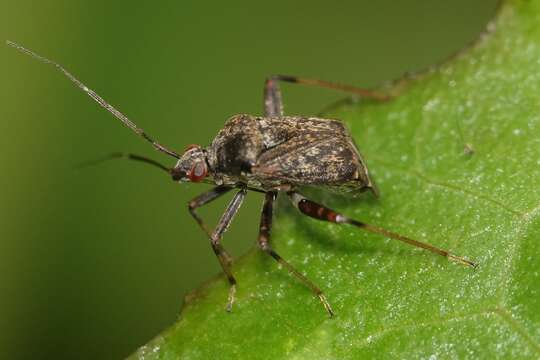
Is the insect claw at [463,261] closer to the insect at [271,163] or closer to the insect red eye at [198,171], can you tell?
the insect at [271,163]

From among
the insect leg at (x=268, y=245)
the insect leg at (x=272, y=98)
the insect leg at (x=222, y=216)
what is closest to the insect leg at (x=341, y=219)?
the insect leg at (x=268, y=245)

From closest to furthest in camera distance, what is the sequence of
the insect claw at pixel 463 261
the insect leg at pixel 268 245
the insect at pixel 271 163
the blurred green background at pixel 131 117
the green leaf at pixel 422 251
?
the green leaf at pixel 422 251 → the insect claw at pixel 463 261 → the insect leg at pixel 268 245 → the insect at pixel 271 163 → the blurred green background at pixel 131 117

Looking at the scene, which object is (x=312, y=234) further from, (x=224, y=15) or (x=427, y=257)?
(x=224, y=15)

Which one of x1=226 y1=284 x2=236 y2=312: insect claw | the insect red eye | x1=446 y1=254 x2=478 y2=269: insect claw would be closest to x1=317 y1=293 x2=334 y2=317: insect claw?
x1=226 y1=284 x2=236 y2=312: insect claw

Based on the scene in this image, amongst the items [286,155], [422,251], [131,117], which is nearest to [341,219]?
[422,251]

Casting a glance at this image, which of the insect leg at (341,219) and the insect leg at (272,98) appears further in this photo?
the insect leg at (272,98)

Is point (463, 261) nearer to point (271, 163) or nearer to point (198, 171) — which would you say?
point (271, 163)
